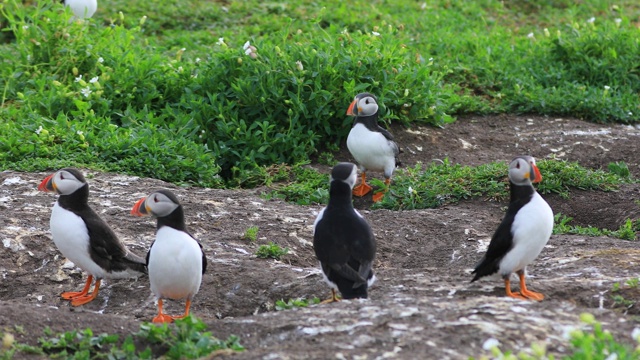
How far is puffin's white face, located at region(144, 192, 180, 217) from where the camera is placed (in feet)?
18.7

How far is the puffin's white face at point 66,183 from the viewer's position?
245 inches

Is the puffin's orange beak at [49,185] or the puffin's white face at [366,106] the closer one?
the puffin's orange beak at [49,185]

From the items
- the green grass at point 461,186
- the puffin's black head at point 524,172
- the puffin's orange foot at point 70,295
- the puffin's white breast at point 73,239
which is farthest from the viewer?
the green grass at point 461,186

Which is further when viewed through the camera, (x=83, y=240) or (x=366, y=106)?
(x=366, y=106)

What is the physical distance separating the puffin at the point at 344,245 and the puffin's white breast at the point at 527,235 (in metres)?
0.75

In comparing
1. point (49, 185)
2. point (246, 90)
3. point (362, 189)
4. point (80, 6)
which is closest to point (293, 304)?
point (49, 185)

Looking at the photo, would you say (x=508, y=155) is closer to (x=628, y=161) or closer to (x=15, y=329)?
(x=628, y=161)

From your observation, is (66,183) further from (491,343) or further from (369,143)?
(491,343)

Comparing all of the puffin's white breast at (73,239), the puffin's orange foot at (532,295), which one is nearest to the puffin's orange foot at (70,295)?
the puffin's white breast at (73,239)

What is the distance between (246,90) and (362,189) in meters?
1.57

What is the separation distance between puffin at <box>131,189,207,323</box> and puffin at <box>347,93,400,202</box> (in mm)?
2861

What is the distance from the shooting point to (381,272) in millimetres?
6430

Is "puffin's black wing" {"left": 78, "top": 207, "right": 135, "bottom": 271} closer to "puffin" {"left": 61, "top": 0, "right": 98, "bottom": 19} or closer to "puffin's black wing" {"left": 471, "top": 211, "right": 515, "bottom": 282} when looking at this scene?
"puffin's black wing" {"left": 471, "top": 211, "right": 515, "bottom": 282}

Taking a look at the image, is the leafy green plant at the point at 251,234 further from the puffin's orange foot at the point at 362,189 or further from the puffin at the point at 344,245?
the puffin's orange foot at the point at 362,189
